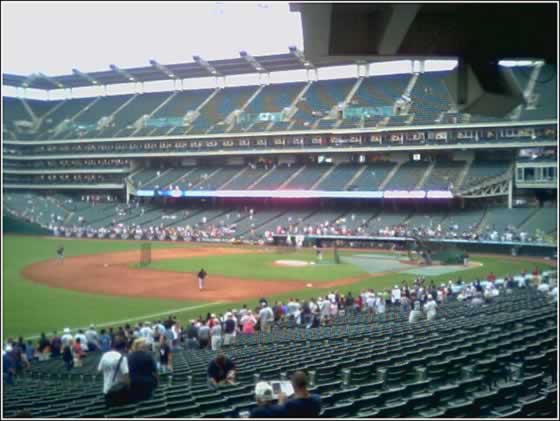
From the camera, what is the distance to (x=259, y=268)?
107 ft

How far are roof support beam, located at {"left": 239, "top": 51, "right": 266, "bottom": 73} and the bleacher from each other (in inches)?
1767

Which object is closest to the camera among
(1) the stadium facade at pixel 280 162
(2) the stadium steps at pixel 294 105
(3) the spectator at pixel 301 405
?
(3) the spectator at pixel 301 405

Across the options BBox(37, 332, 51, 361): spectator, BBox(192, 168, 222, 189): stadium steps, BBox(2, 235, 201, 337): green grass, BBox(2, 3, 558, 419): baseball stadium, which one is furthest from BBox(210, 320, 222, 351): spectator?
BBox(192, 168, 222, 189): stadium steps

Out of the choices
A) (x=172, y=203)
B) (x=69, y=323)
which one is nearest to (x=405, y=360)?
(x=69, y=323)

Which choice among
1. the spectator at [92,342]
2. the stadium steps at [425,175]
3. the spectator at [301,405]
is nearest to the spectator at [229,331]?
the spectator at [92,342]

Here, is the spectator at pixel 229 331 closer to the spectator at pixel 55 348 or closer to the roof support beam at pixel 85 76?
the spectator at pixel 55 348

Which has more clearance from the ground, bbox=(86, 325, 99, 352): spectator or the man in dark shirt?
the man in dark shirt

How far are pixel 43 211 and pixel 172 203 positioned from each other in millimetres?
11910

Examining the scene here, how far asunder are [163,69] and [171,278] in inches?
1462

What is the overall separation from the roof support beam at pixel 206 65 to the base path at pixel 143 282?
93.2 feet

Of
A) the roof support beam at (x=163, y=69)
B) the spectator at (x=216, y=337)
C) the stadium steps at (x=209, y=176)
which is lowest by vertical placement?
the spectator at (x=216, y=337)

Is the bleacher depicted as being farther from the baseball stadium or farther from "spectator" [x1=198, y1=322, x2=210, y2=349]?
"spectator" [x1=198, y1=322, x2=210, y2=349]

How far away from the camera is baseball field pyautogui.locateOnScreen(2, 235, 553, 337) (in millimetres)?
21516

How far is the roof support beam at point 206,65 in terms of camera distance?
5719 cm
